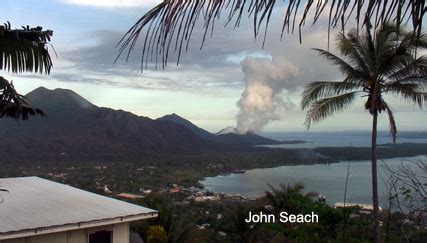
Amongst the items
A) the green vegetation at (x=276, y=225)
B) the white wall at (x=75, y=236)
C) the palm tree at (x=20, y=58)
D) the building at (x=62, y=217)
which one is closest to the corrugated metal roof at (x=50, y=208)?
the building at (x=62, y=217)

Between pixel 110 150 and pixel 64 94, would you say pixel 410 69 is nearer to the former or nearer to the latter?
pixel 110 150

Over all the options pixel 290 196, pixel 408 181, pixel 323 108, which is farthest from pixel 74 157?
pixel 408 181

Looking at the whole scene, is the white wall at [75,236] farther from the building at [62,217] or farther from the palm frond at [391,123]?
the palm frond at [391,123]

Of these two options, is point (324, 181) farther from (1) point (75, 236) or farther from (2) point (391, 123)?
(1) point (75, 236)

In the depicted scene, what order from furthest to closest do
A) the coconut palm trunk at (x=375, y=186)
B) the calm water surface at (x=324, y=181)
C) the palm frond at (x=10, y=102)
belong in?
1. the calm water surface at (x=324, y=181)
2. the coconut palm trunk at (x=375, y=186)
3. the palm frond at (x=10, y=102)

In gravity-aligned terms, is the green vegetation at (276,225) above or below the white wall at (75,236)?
below

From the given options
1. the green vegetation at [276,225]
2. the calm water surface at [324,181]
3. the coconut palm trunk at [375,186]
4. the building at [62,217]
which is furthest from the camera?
the calm water surface at [324,181]

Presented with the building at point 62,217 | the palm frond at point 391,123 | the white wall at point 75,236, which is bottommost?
the white wall at point 75,236

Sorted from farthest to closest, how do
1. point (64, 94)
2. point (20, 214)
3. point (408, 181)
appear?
point (64, 94), point (20, 214), point (408, 181)
